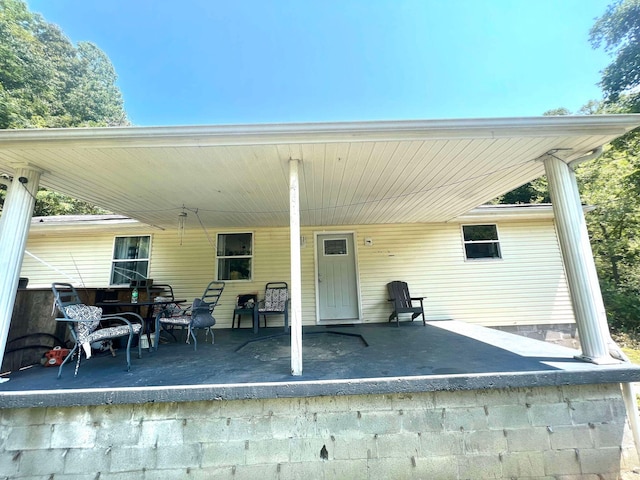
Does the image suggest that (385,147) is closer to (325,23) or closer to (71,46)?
(325,23)

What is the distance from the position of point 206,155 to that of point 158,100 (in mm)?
20360

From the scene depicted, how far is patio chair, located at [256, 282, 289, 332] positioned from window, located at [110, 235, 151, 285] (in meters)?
2.76

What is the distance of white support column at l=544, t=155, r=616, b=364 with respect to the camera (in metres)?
2.59

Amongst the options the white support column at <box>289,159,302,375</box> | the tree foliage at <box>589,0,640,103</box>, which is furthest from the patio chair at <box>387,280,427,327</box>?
the tree foliage at <box>589,0,640,103</box>

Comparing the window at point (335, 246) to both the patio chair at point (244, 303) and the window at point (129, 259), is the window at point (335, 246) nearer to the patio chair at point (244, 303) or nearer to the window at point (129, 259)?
the patio chair at point (244, 303)

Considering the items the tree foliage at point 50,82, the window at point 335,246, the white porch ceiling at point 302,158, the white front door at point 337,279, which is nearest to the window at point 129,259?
the white porch ceiling at point 302,158

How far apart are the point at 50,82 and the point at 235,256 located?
16.2m

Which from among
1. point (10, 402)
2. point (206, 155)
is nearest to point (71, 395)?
point (10, 402)

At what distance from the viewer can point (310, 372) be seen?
2.55 meters

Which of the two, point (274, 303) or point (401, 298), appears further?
point (401, 298)

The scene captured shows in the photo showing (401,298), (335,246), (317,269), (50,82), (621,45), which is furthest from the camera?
(50,82)

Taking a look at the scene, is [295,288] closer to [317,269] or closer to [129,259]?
[317,269]

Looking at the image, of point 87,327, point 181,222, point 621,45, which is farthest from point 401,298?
point 621,45

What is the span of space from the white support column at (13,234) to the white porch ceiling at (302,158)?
22 centimetres
